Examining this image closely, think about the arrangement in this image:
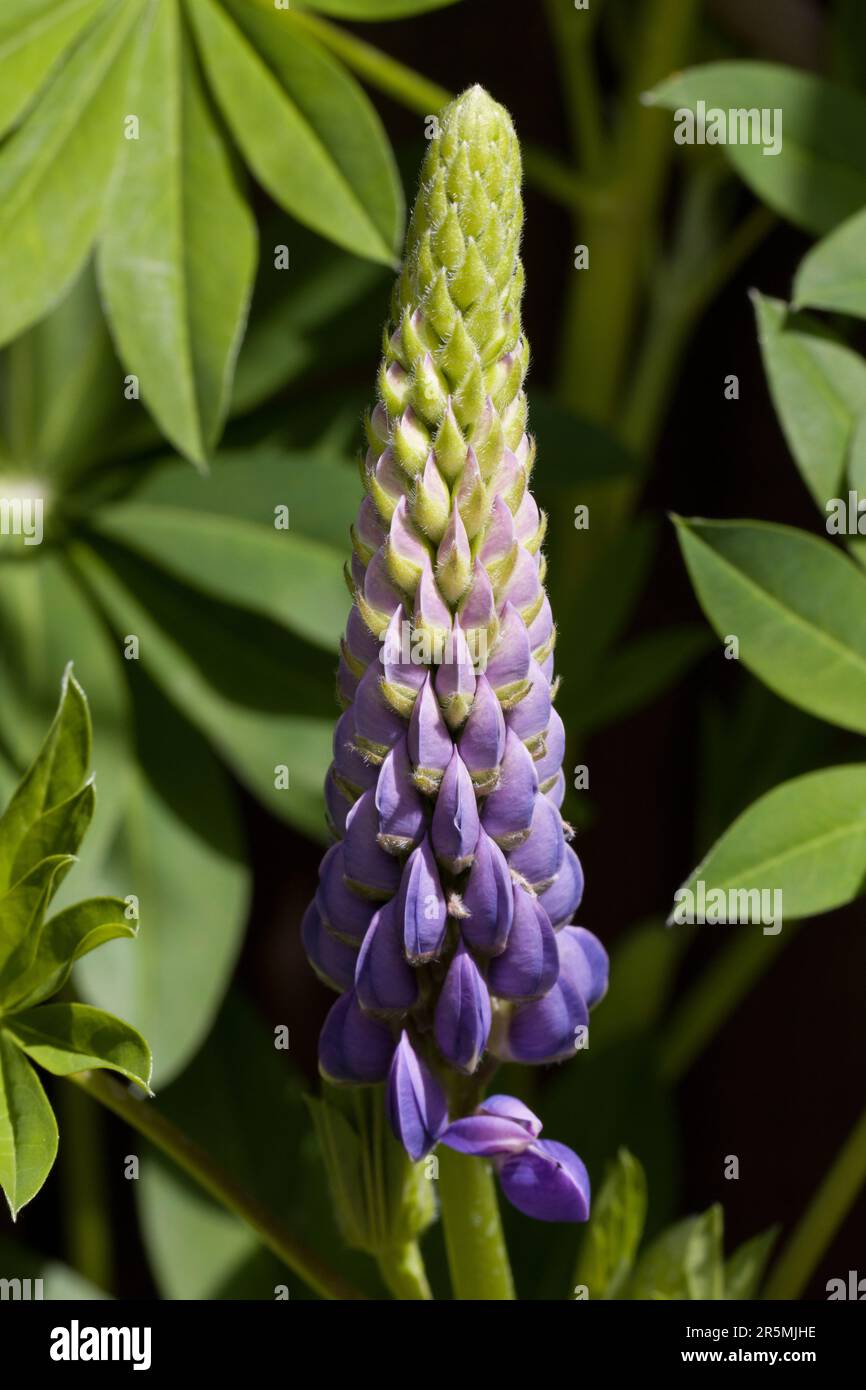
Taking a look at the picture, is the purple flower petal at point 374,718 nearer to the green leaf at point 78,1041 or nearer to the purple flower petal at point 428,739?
the purple flower petal at point 428,739

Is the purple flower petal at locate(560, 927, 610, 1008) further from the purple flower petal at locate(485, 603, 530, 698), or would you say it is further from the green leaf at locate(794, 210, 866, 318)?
the green leaf at locate(794, 210, 866, 318)

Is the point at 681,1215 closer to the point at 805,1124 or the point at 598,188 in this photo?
the point at 805,1124

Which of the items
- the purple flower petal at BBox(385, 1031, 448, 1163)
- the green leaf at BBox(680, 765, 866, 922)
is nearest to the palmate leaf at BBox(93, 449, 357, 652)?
the green leaf at BBox(680, 765, 866, 922)

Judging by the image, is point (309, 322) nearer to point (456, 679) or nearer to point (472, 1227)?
point (456, 679)

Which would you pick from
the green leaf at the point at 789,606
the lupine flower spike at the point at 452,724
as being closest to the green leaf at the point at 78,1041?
the lupine flower spike at the point at 452,724

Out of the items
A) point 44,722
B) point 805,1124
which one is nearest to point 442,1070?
point 44,722
